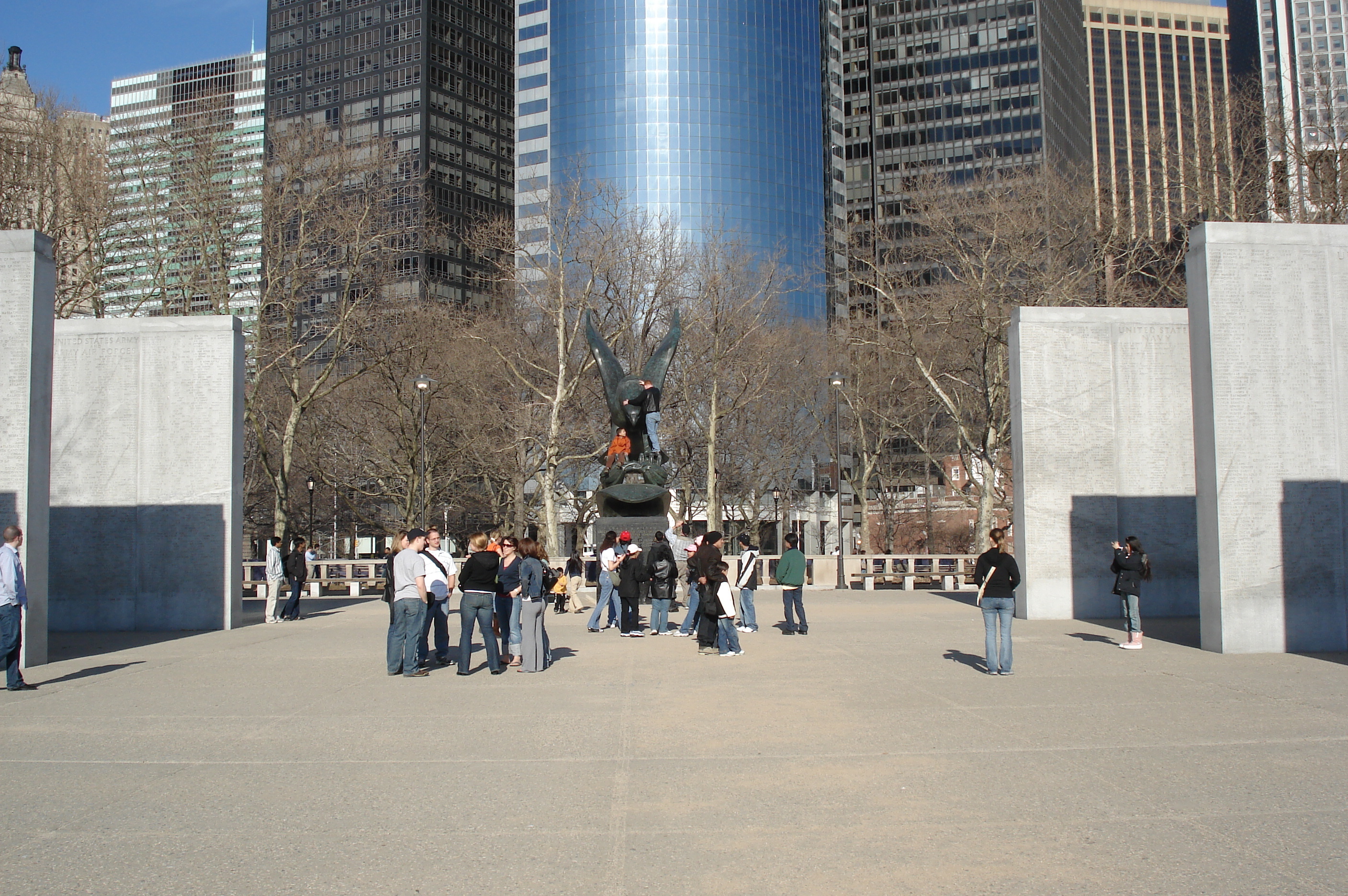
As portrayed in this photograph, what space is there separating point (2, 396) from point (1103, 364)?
17.3m

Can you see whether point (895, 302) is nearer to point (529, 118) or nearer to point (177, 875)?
point (177, 875)

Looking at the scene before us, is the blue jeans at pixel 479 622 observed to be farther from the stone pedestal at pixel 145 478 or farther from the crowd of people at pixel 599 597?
the stone pedestal at pixel 145 478

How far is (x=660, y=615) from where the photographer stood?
16.8 m

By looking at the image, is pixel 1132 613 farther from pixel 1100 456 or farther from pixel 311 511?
pixel 311 511

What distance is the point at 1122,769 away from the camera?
6941 mm

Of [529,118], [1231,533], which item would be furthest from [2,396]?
[529,118]

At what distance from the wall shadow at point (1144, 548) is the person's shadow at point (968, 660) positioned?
609 cm

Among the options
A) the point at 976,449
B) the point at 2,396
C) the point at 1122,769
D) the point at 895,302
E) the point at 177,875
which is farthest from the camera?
the point at 976,449

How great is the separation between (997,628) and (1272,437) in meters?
4.91

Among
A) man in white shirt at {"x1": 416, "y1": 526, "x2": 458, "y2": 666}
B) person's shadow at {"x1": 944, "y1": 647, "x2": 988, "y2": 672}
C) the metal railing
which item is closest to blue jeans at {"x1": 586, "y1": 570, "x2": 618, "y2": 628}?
man in white shirt at {"x1": 416, "y1": 526, "x2": 458, "y2": 666}

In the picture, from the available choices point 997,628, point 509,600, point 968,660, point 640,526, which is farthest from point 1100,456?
point 509,600

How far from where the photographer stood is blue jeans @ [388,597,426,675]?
458 inches

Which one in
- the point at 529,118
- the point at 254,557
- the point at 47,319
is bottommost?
the point at 254,557

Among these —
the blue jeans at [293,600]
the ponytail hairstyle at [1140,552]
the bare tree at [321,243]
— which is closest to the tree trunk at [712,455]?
the bare tree at [321,243]
